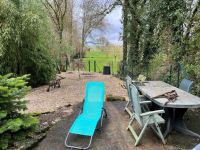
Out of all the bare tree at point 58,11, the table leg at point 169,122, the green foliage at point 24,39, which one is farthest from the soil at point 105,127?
the bare tree at point 58,11

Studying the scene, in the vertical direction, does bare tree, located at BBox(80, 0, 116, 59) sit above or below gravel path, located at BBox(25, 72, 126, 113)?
above

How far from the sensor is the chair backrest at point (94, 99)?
631 cm

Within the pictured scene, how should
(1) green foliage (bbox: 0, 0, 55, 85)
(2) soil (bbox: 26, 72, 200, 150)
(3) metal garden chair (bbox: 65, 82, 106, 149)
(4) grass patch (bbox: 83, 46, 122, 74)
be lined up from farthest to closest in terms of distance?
(4) grass patch (bbox: 83, 46, 122, 74) → (1) green foliage (bbox: 0, 0, 55, 85) → (3) metal garden chair (bbox: 65, 82, 106, 149) → (2) soil (bbox: 26, 72, 200, 150)

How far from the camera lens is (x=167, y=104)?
15.4 ft

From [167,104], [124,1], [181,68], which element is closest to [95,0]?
[124,1]

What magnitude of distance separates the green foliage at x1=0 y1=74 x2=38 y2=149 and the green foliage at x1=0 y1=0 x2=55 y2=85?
6225 millimetres

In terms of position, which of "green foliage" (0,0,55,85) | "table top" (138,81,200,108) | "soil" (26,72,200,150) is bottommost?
"soil" (26,72,200,150)

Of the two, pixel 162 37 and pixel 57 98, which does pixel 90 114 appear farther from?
pixel 162 37

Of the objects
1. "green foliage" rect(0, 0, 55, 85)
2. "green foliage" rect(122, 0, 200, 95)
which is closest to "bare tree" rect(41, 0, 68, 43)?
"green foliage" rect(122, 0, 200, 95)

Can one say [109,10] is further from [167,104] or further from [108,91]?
[167,104]

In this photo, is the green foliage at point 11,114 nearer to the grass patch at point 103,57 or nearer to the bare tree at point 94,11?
the bare tree at point 94,11

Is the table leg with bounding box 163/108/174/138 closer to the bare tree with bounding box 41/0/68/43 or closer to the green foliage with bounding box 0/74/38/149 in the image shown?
the green foliage with bounding box 0/74/38/149

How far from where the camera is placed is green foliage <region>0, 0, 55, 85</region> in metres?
11.1

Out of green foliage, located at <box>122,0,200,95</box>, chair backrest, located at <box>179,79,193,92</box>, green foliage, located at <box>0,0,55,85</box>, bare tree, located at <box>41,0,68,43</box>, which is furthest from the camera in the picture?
bare tree, located at <box>41,0,68,43</box>
